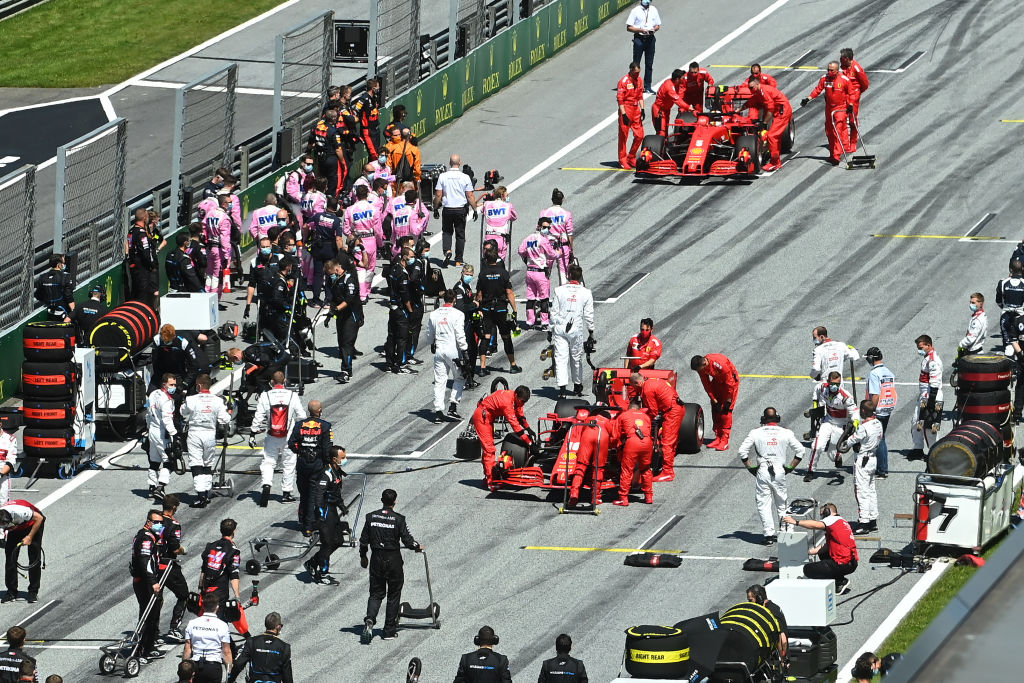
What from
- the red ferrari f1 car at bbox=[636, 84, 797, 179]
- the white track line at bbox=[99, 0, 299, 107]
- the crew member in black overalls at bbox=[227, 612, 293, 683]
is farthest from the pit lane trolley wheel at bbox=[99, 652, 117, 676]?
the white track line at bbox=[99, 0, 299, 107]

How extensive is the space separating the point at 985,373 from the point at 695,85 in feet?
39.0

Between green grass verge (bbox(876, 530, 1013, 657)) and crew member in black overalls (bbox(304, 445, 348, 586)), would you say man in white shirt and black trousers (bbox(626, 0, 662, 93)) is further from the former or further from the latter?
green grass verge (bbox(876, 530, 1013, 657))

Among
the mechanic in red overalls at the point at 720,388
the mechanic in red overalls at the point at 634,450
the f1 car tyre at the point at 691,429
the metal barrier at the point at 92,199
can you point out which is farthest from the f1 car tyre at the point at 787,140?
the mechanic in red overalls at the point at 634,450

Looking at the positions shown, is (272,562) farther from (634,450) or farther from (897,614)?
(897,614)

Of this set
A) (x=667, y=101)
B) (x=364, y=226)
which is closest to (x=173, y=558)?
(x=364, y=226)

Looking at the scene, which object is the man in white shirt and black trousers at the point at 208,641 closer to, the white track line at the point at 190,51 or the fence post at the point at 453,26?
the fence post at the point at 453,26

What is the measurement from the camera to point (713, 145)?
1226 inches

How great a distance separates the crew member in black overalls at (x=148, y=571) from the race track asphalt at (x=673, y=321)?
0.91ft

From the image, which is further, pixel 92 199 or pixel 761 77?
pixel 761 77

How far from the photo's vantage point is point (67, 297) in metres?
24.3

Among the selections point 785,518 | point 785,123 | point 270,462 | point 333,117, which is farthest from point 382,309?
point 785,518

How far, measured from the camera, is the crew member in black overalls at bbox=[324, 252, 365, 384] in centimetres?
2378

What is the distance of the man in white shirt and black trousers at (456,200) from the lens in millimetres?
27719

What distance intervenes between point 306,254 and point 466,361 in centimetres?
437
